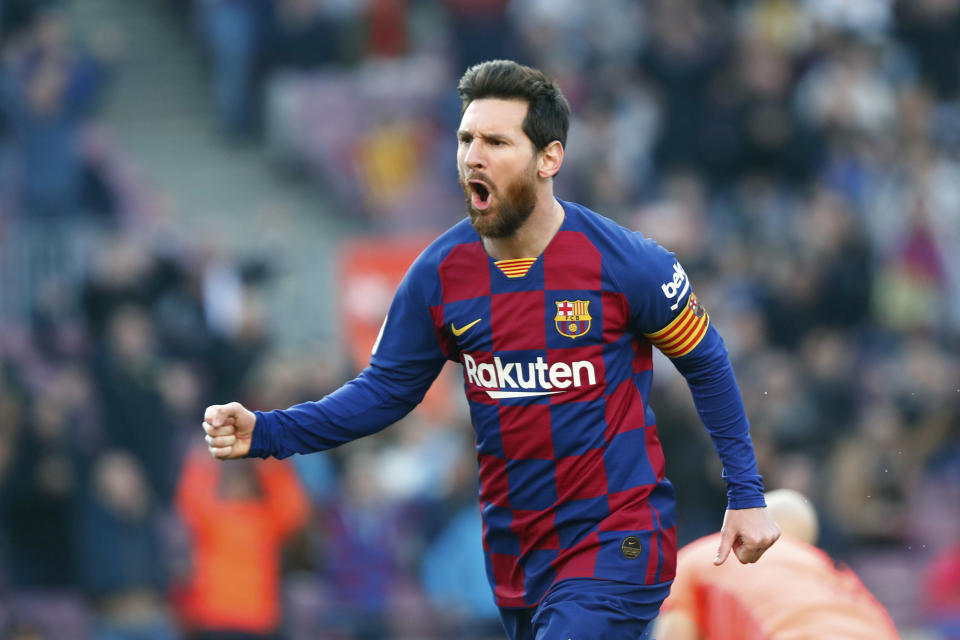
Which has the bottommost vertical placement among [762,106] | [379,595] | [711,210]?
[379,595]

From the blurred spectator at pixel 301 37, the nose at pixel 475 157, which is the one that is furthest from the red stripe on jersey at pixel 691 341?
the blurred spectator at pixel 301 37

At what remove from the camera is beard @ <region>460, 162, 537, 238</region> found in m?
4.50

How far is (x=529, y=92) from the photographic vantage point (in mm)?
4527

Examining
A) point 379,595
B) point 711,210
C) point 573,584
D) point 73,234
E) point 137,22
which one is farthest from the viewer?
point 137,22

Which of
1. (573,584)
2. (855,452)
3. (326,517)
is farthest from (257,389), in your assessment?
(573,584)

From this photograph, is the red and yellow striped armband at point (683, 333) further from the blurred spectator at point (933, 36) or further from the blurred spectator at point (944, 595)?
the blurred spectator at point (933, 36)

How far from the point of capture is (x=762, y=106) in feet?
46.4

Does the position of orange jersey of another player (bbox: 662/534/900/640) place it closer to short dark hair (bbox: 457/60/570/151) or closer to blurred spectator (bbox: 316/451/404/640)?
short dark hair (bbox: 457/60/570/151)

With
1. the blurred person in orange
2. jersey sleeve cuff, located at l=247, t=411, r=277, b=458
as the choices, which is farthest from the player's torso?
the blurred person in orange

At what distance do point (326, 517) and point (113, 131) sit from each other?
675cm

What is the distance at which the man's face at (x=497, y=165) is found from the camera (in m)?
4.48

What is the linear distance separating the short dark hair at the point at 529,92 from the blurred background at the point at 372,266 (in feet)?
17.7

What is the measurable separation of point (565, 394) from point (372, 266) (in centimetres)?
876

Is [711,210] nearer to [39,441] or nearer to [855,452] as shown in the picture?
[855,452]
